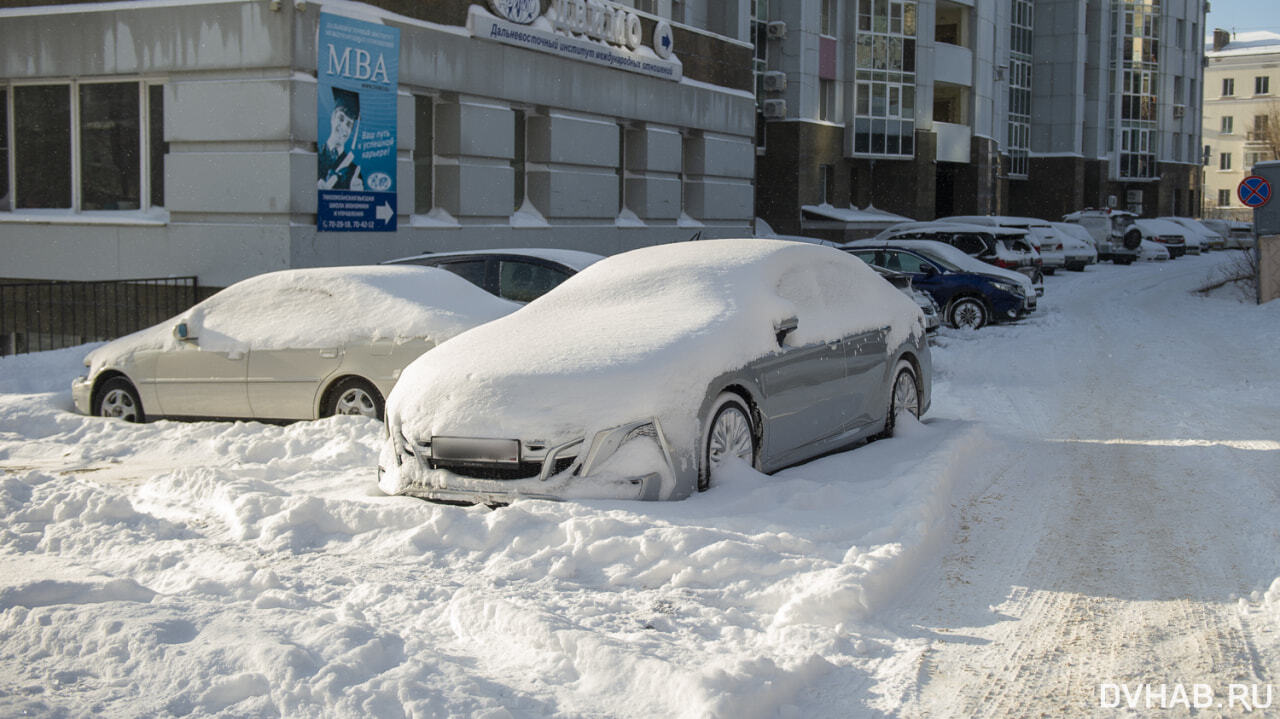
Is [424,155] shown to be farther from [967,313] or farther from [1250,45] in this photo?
[1250,45]

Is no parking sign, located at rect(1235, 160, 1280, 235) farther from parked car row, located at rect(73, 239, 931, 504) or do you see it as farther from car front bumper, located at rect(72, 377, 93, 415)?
car front bumper, located at rect(72, 377, 93, 415)

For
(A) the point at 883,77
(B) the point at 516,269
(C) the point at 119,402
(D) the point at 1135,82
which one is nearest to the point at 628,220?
(B) the point at 516,269

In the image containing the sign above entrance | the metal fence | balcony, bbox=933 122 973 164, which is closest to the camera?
the metal fence

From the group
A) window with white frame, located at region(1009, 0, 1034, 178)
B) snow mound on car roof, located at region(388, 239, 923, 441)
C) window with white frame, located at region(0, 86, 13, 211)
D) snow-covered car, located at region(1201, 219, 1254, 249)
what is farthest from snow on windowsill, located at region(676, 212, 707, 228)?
window with white frame, located at region(1009, 0, 1034, 178)

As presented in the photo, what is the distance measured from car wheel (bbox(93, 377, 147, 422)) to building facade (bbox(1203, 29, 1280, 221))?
103 meters

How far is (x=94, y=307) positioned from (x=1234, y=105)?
106196mm

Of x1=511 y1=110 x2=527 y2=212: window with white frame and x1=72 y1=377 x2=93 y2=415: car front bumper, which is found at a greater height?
x1=511 y1=110 x2=527 y2=212: window with white frame

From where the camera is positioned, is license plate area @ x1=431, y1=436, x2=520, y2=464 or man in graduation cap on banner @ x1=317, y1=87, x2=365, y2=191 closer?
license plate area @ x1=431, y1=436, x2=520, y2=464

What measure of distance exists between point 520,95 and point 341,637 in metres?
16.3

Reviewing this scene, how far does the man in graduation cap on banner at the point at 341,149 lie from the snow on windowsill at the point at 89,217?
2272mm

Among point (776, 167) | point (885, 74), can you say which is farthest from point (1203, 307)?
point (885, 74)

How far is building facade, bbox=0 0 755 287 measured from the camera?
54.1 ft

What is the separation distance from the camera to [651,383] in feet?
24.0

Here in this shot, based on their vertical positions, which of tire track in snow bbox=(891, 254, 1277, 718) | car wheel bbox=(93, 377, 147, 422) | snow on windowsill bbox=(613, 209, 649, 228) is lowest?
tire track in snow bbox=(891, 254, 1277, 718)
